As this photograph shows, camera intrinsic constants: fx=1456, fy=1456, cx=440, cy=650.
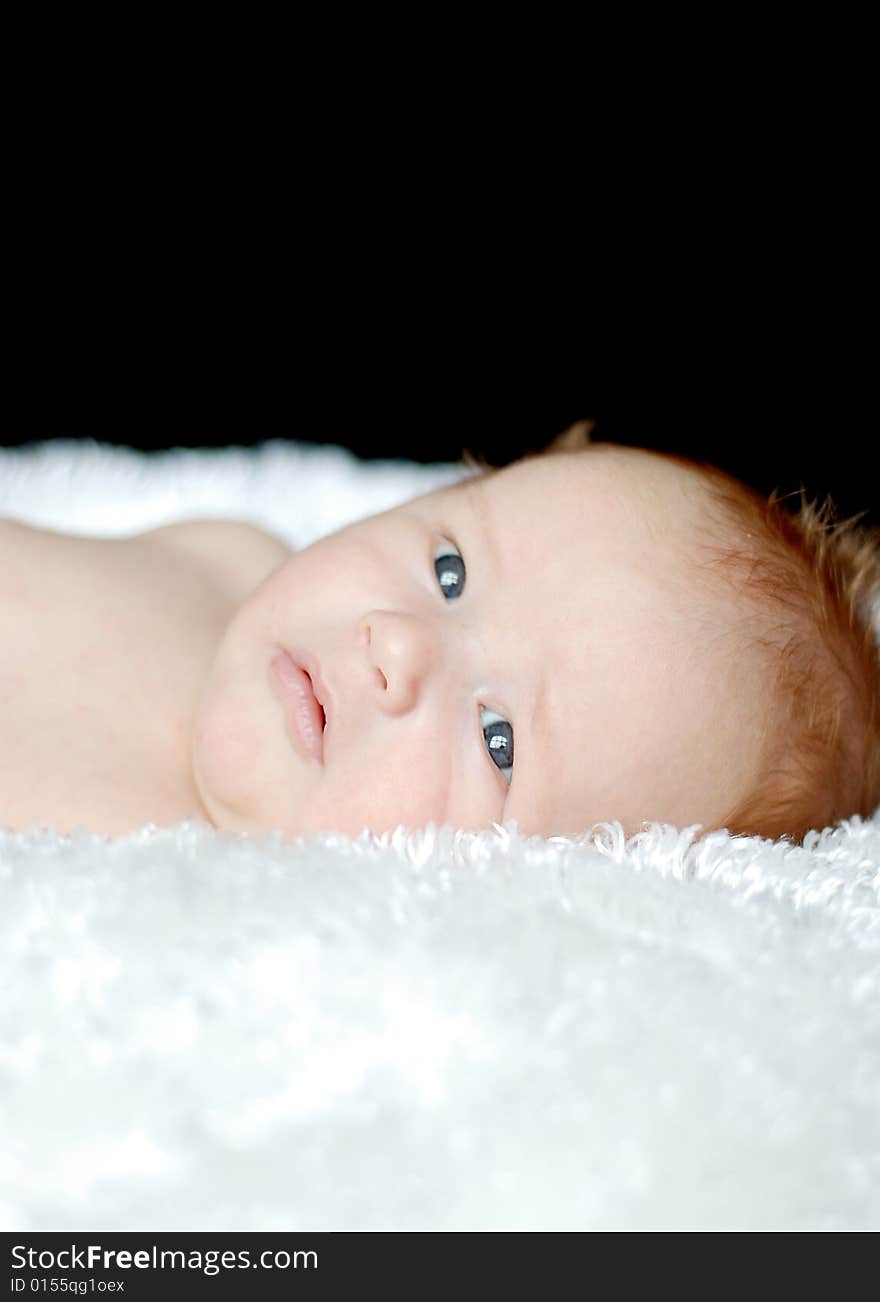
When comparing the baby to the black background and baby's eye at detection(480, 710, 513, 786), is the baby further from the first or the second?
the black background

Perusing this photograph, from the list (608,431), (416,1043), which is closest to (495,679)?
(416,1043)

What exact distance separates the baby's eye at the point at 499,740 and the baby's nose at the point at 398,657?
0.22 ft

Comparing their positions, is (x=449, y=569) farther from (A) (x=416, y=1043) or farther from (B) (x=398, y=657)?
(A) (x=416, y=1043)

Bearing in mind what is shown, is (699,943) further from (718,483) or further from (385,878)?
(718,483)

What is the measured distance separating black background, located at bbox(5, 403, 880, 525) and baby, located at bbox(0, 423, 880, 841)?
107 cm

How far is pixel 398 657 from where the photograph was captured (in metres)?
1.12

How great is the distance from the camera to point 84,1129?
0.72 meters

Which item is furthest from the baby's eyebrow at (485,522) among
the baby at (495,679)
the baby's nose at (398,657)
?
the baby's nose at (398,657)

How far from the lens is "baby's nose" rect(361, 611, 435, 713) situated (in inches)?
44.1

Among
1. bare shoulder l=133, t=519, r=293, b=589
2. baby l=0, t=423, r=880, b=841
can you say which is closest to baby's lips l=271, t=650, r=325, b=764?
baby l=0, t=423, r=880, b=841
